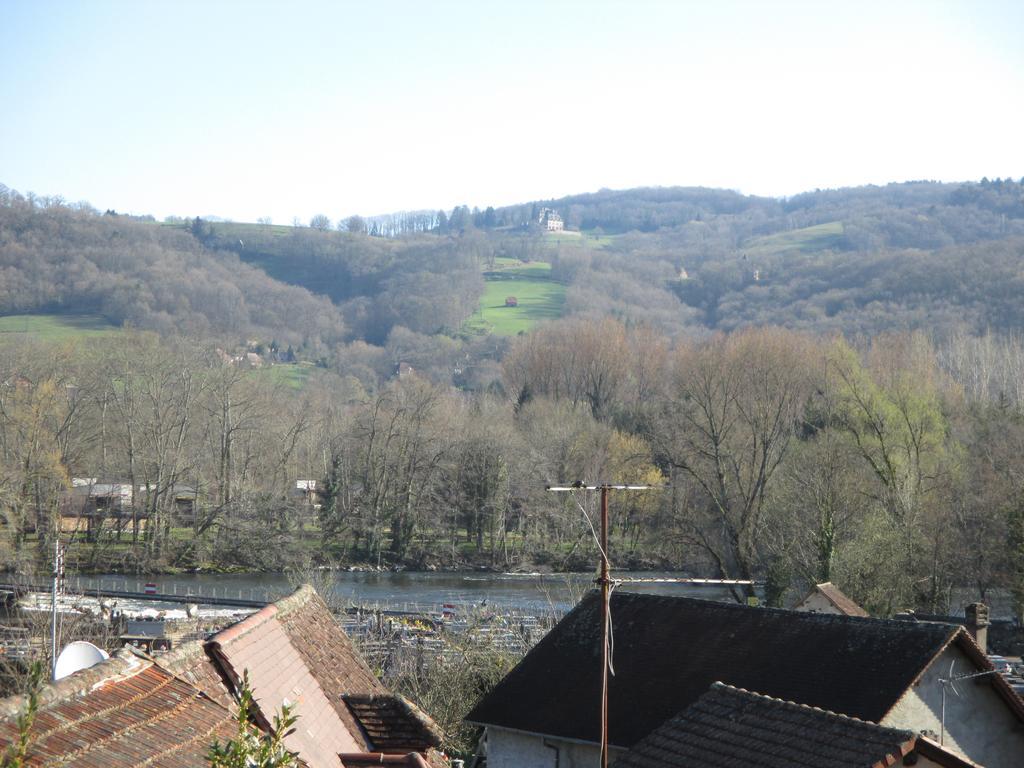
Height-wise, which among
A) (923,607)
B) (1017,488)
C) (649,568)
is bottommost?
(649,568)

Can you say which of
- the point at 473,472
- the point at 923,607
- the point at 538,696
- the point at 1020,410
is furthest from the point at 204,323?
the point at 538,696

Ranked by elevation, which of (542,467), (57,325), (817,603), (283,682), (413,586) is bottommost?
(413,586)

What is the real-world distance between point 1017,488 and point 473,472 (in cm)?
3372

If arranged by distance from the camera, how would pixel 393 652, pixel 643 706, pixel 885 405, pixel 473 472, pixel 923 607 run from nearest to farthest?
pixel 643 706 → pixel 393 652 → pixel 923 607 → pixel 885 405 → pixel 473 472

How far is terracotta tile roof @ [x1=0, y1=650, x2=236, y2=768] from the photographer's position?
19.8ft

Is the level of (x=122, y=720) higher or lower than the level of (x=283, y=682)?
higher

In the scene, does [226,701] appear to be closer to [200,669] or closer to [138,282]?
[200,669]

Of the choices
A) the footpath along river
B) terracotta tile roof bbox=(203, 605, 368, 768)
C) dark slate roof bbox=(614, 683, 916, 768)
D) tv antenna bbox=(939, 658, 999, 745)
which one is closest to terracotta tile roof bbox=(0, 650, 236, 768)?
terracotta tile roof bbox=(203, 605, 368, 768)

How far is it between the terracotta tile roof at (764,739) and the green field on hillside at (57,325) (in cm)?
12395

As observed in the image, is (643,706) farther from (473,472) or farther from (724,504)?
(473,472)

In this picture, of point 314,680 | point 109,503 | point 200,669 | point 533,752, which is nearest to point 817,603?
point 533,752

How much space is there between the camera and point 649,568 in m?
64.8

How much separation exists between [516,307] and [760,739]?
16680 centimetres

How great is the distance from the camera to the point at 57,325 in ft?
456
